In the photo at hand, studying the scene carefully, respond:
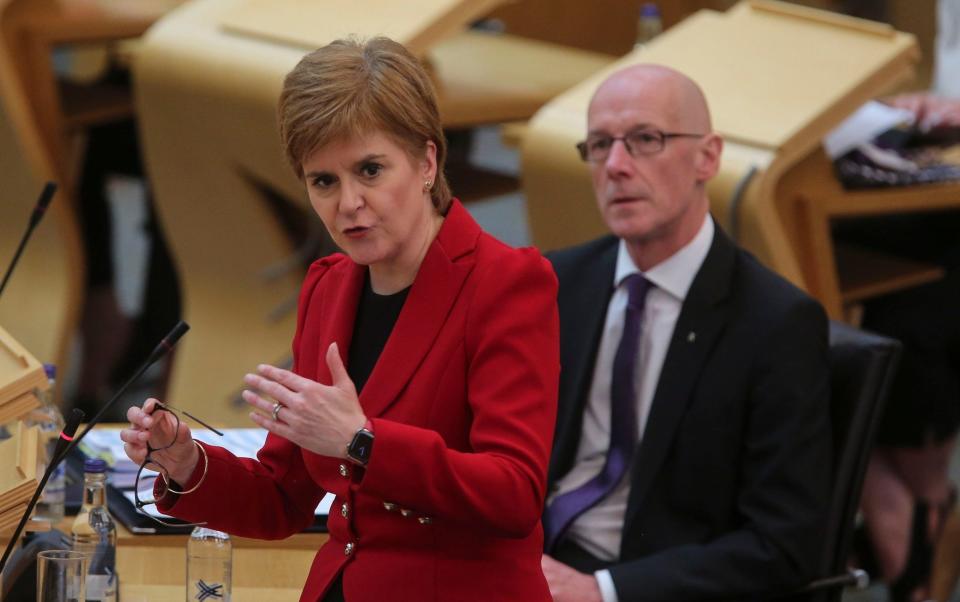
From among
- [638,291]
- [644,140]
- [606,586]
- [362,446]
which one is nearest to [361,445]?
[362,446]

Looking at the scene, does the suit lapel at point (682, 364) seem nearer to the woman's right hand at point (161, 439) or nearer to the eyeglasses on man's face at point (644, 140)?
the eyeglasses on man's face at point (644, 140)

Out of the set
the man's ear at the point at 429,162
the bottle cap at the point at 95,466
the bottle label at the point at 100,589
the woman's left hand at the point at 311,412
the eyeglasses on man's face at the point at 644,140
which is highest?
the man's ear at the point at 429,162

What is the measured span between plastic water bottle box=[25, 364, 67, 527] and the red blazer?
58 centimetres

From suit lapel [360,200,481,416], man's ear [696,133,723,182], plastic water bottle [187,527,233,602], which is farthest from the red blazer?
man's ear [696,133,723,182]

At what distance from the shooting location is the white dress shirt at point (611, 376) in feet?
8.95

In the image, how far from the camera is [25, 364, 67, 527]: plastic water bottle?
2447 mm

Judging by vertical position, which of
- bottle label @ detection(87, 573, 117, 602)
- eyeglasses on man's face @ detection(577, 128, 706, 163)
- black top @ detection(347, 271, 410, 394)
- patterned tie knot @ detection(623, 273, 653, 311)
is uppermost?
black top @ detection(347, 271, 410, 394)

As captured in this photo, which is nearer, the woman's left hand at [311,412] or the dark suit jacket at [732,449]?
the woman's left hand at [311,412]

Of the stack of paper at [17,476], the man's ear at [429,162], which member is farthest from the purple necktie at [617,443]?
the man's ear at [429,162]

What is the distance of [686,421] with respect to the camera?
105 inches

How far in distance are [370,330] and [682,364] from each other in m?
0.90

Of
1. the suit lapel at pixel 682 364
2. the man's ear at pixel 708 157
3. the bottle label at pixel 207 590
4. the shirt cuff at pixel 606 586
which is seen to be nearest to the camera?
the bottle label at pixel 207 590

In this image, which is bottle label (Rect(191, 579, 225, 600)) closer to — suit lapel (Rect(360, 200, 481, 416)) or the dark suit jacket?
suit lapel (Rect(360, 200, 481, 416))

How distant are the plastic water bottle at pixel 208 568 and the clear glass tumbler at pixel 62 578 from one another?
0.20 metres
